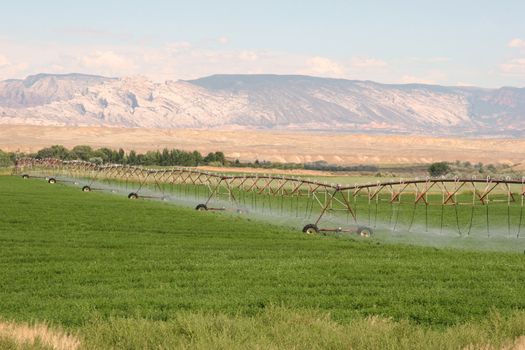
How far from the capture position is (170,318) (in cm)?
1770

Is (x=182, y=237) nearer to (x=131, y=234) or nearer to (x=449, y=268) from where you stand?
(x=131, y=234)

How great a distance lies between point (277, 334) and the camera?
15.4 m

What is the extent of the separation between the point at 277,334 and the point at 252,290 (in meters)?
6.58

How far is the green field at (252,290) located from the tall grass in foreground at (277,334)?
0.04 m

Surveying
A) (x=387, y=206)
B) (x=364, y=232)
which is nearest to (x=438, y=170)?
(x=387, y=206)

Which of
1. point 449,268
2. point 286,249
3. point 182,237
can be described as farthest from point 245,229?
point 449,268

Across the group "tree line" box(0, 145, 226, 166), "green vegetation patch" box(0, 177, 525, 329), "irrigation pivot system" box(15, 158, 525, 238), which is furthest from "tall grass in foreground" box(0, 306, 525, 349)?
"tree line" box(0, 145, 226, 166)

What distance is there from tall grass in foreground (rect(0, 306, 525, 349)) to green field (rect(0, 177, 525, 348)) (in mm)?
35

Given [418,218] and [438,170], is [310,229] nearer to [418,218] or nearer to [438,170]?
[418,218]

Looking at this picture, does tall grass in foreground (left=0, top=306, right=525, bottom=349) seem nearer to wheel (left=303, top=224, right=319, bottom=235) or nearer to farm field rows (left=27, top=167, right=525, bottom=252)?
farm field rows (left=27, top=167, right=525, bottom=252)

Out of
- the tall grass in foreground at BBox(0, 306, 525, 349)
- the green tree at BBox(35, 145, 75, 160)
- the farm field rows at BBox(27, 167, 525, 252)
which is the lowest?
the farm field rows at BBox(27, 167, 525, 252)

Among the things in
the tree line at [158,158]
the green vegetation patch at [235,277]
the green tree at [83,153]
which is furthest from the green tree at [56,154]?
the green vegetation patch at [235,277]

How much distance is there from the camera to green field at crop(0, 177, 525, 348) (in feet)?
50.7

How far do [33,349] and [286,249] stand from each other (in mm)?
21185
